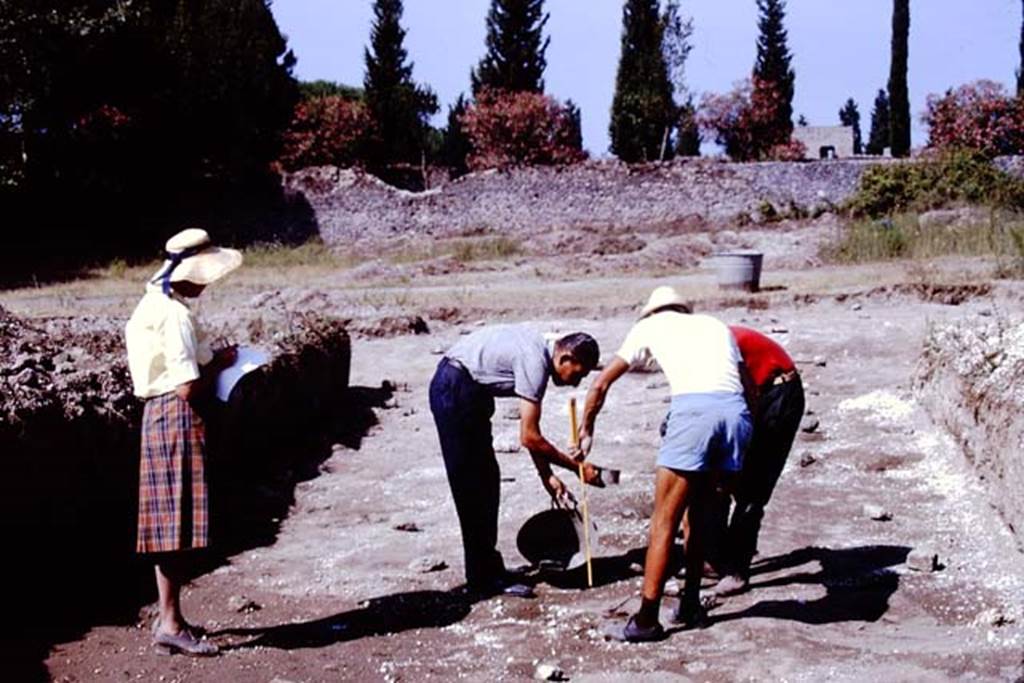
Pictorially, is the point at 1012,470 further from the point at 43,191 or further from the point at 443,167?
the point at 443,167

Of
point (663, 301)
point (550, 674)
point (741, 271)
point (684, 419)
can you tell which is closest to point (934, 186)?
point (741, 271)

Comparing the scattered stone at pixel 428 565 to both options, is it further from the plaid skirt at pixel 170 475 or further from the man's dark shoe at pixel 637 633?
the plaid skirt at pixel 170 475

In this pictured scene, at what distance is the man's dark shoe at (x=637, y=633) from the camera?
5.00 meters

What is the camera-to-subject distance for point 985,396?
24.6 feet

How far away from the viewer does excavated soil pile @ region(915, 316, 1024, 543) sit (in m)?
6.59

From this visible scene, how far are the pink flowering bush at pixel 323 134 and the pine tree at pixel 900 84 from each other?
1486cm

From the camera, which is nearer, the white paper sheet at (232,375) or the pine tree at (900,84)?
the white paper sheet at (232,375)

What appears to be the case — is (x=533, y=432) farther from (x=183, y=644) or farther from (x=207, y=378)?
(x=183, y=644)

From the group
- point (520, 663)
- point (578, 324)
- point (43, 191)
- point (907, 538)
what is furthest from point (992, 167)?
point (520, 663)

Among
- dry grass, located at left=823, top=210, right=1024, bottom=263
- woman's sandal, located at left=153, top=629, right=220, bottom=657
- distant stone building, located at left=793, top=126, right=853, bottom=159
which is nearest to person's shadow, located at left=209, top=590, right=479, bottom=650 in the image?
woman's sandal, located at left=153, top=629, right=220, bottom=657

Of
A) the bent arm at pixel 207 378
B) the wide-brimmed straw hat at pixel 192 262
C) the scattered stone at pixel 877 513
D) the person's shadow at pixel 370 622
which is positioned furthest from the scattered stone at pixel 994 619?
the wide-brimmed straw hat at pixel 192 262

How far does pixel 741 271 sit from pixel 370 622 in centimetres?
1181

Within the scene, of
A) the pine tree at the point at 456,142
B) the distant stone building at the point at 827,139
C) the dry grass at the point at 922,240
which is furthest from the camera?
the distant stone building at the point at 827,139

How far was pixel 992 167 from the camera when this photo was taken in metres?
27.4
